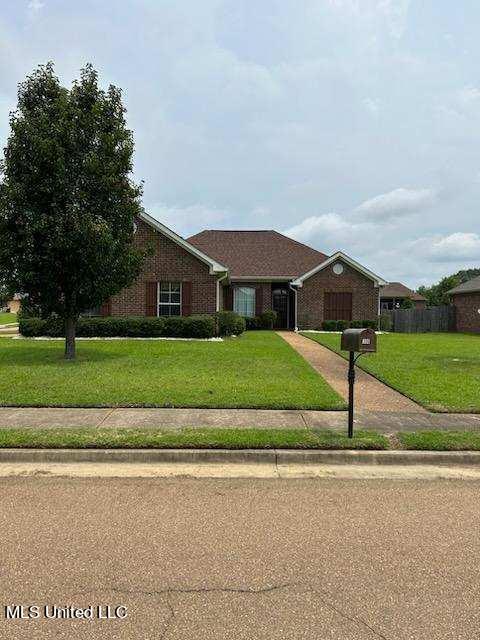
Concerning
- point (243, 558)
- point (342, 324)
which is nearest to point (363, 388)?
point (243, 558)

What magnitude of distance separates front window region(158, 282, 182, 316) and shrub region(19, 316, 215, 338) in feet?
7.05

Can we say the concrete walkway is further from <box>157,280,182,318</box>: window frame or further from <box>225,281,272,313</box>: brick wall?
<box>225,281,272,313</box>: brick wall

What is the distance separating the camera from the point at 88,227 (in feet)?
36.9

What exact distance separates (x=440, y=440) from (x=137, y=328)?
14333 mm

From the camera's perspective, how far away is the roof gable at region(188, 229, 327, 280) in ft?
91.2

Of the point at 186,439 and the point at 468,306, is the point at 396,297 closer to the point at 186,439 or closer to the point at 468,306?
the point at 468,306

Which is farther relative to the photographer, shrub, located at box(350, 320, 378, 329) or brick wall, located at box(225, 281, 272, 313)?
brick wall, located at box(225, 281, 272, 313)

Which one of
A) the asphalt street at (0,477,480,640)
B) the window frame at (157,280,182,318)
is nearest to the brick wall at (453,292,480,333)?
the window frame at (157,280,182,318)

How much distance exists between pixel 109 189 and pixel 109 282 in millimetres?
2402

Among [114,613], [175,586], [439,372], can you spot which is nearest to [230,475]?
[175,586]

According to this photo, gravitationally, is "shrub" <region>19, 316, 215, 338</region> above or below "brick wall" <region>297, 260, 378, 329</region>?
below

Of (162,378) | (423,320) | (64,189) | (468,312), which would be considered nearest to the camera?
(162,378)

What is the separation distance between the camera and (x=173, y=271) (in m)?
20.8

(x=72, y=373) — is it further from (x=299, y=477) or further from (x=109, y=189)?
(x=299, y=477)
